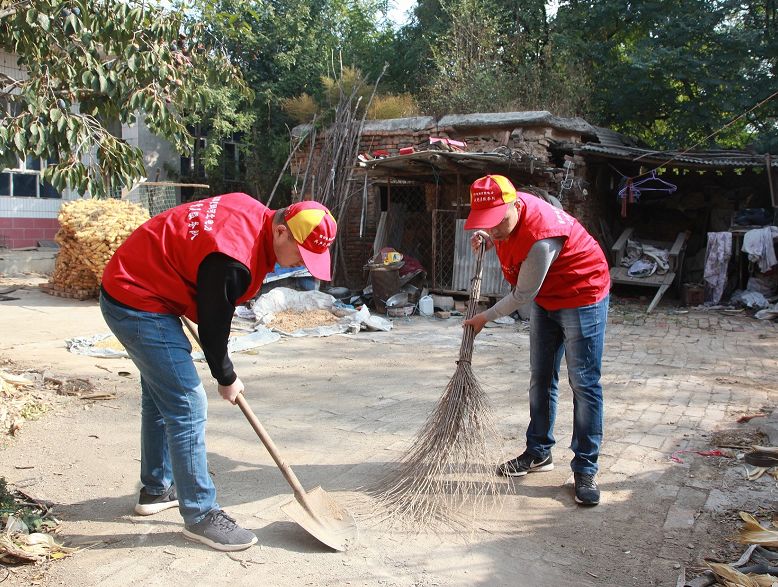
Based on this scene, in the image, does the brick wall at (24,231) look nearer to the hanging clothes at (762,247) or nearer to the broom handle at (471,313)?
the broom handle at (471,313)

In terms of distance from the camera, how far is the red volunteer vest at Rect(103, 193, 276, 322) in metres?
2.65

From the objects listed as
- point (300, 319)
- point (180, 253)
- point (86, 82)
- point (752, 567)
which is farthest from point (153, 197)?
point (752, 567)

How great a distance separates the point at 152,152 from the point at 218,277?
14.6 meters

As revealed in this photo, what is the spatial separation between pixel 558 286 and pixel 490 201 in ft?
1.95

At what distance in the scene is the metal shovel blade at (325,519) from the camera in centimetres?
287

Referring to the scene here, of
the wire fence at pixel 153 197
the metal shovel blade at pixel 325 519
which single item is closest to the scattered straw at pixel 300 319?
the wire fence at pixel 153 197

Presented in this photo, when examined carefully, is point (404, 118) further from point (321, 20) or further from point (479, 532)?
point (479, 532)

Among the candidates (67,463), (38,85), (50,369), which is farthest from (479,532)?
(50,369)

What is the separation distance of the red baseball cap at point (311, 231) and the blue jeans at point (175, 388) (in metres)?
0.66

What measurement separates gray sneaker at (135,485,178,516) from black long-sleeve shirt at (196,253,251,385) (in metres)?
1.01

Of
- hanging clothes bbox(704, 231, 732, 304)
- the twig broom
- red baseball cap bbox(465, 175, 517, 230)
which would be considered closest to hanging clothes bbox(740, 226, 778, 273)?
hanging clothes bbox(704, 231, 732, 304)

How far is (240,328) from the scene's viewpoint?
346 inches

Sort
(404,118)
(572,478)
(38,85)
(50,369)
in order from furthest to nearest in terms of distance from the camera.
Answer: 1. (404,118)
2. (50,369)
3. (38,85)
4. (572,478)

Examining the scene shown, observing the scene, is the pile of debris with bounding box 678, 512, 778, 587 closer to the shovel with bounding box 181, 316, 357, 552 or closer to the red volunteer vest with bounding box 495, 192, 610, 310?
the red volunteer vest with bounding box 495, 192, 610, 310
